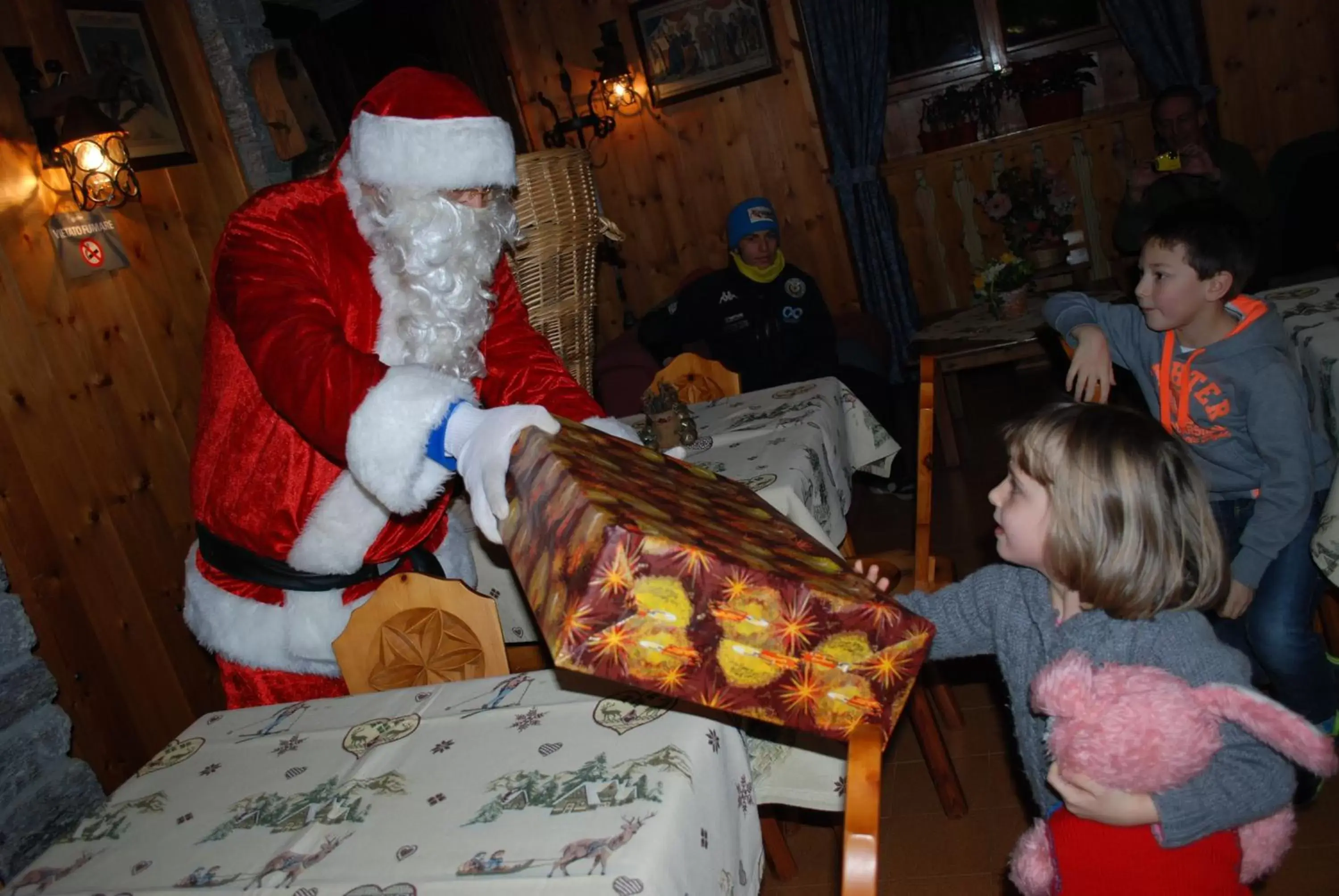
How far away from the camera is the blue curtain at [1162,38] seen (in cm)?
498

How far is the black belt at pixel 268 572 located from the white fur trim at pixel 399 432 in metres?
0.37

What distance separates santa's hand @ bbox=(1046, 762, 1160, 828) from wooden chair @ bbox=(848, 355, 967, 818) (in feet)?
2.69

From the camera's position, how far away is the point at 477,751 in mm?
1221

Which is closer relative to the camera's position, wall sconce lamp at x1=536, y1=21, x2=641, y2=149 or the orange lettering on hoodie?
the orange lettering on hoodie

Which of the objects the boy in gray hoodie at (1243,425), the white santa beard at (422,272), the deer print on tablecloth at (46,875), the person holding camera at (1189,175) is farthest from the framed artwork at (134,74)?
the person holding camera at (1189,175)

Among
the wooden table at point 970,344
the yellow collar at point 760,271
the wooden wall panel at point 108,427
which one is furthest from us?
the yellow collar at point 760,271

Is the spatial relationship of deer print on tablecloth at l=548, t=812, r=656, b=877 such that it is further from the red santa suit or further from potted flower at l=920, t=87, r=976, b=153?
potted flower at l=920, t=87, r=976, b=153

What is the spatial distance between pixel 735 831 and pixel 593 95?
207 inches

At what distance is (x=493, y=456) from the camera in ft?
3.71

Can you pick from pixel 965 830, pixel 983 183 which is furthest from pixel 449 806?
pixel 983 183

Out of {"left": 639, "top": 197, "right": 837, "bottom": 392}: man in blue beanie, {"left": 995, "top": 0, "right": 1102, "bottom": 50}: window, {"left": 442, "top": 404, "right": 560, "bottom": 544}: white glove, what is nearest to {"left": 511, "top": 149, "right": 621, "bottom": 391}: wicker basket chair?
{"left": 442, "top": 404, "right": 560, "bottom": 544}: white glove

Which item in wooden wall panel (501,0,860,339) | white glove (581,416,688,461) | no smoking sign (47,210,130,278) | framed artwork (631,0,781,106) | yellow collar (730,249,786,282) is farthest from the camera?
wooden wall panel (501,0,860,339)

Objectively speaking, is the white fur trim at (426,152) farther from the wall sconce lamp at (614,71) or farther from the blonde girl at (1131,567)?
the wall sconce lamp at (614,71)

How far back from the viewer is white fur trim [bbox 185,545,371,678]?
1.67m
